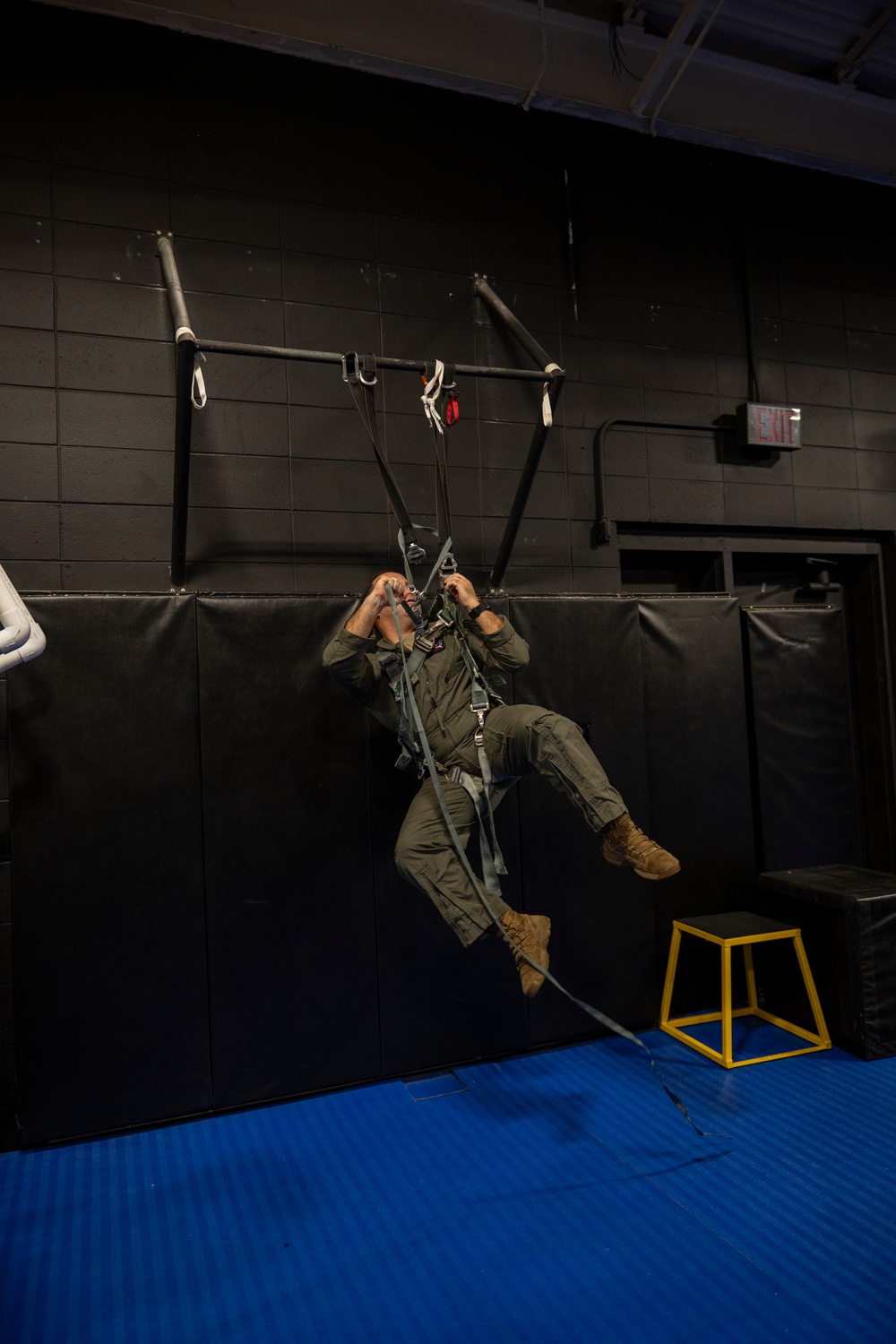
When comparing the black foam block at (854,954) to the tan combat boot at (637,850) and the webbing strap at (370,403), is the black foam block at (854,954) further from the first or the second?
the webbing strap at (370,403)

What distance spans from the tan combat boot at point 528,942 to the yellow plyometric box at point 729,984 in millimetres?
988

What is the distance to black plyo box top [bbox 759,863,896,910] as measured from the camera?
3.57m

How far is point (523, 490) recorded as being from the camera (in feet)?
12.1

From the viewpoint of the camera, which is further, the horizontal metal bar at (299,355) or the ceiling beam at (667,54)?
the ceiling beam at (667,54)

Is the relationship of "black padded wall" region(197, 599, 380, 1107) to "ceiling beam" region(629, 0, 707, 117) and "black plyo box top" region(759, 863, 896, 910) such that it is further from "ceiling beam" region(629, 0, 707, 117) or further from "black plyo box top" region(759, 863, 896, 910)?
"ceiling beam" region(629, 0, 707, 117)

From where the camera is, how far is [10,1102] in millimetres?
3166

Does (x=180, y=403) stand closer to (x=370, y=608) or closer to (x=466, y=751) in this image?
(x=370, y=608)

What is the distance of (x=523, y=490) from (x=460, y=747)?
120 centimetres

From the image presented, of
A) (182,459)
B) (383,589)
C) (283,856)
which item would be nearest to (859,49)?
(383,589)

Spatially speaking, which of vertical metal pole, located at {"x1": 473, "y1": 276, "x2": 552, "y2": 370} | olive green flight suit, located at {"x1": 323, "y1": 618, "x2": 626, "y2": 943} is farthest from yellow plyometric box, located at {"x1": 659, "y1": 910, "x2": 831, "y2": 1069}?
vertical metal pole, located at {"x1": 473, "y1": 276, "x2": 552, "y2": 370}

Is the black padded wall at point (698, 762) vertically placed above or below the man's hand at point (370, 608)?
below

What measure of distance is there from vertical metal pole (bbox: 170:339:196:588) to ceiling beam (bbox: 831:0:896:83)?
376cm

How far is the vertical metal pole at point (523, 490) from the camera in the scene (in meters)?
3.50

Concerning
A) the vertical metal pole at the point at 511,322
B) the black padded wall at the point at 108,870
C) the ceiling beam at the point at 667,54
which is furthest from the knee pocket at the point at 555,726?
the ceiling beam at the point at 667,54
